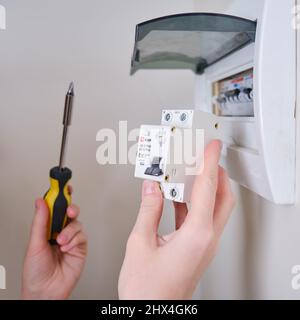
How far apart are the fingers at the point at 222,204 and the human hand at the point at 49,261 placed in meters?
0.32

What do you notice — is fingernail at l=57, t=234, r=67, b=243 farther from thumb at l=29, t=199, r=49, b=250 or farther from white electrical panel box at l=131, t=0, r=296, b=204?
white electrical panel box at l=131, t=0, r=296, b=204

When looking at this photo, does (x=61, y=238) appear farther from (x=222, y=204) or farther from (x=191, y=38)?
(x=191, y=38)

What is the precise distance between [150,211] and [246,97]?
0.85 feet

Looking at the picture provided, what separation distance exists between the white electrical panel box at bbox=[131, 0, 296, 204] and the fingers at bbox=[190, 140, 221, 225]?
0.07ft

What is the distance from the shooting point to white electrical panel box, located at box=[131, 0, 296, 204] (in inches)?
15.9

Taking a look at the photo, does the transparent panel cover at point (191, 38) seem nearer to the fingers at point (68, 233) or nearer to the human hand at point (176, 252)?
the human hand at point (176, 252)

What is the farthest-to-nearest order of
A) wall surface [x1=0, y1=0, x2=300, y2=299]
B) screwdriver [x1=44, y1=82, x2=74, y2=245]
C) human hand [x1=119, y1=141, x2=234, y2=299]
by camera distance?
wall surface [x1=0, y1=0, x2=300, y2=299], screwdriver [x1=44, y1=82, x2=74, y2=245], human hand [x1=119, y1=141, x2=234, y2=299]

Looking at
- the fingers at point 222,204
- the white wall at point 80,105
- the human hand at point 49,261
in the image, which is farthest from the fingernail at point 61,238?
the fingers at point 222,204

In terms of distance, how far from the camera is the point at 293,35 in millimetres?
401

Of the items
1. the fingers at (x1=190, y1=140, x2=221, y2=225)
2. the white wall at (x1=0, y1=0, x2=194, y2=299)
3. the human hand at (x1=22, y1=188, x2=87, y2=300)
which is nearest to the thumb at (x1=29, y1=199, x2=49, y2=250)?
the human hand at (x1=22, y1=188, x2=87, y2=300)

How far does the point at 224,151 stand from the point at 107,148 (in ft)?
1.22

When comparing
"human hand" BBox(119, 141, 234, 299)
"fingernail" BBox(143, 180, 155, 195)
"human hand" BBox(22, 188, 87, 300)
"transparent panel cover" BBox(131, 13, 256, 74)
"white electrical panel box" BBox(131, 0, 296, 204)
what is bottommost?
"human hand" BBox(22, 188, 87, 300)
